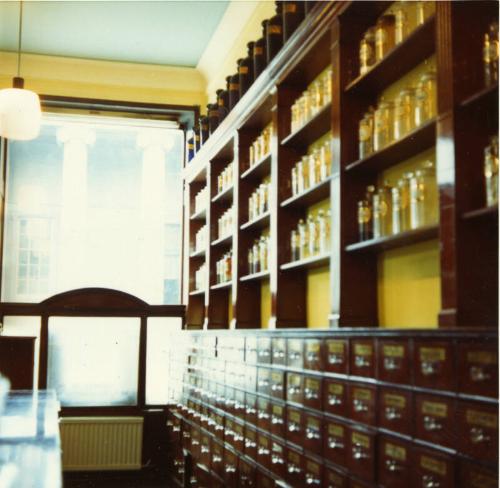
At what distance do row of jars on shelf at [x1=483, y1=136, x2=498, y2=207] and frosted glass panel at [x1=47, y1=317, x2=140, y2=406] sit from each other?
19.2 feet

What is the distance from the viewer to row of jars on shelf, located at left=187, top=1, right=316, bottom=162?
15.7ft

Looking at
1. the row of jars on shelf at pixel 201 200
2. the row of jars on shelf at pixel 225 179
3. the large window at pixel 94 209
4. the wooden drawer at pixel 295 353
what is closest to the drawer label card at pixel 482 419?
the wooden drawer at pixel 295 353

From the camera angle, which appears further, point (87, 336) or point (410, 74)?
point (87, 336)

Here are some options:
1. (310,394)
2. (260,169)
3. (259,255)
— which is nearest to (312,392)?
(310,394)

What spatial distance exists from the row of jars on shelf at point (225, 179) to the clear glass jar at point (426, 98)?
3.26 meters

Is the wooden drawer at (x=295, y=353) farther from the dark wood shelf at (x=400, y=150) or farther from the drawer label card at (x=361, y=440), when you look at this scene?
the dark wood shelf at (x=400, y=150)

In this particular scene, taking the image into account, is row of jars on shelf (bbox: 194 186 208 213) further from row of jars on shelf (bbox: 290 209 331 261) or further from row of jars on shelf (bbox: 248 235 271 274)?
row of jars on shelf (bbox: 290 209 331 261)

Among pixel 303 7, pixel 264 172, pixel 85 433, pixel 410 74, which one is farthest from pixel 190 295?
pixel 410 74

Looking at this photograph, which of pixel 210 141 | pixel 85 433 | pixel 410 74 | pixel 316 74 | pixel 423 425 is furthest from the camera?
pixel 85 433

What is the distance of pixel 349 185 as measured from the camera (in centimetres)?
385

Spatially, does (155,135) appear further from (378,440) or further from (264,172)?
(378,440)

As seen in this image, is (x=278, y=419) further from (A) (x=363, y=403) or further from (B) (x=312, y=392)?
(A) (x=363, y=403)

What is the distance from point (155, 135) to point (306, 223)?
432 centimetres

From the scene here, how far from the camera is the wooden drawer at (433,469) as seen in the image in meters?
2.50
